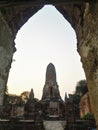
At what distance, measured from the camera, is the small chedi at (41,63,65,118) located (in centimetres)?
2984

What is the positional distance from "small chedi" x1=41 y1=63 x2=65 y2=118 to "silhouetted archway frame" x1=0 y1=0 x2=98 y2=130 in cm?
2189

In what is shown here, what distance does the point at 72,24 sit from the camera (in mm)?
5926

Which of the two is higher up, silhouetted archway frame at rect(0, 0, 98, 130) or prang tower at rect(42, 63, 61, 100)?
prang tower at rect(42, 63, 61, 100)

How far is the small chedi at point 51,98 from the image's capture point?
97.9ft

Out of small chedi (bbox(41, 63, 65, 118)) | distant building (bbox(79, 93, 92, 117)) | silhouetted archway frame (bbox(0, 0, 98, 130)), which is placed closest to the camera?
silhouetted archway frame (bbox(0, 0, 98, 130))

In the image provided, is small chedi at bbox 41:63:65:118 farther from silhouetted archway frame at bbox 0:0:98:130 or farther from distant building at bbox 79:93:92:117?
silhouetted archway frame at bbox 0:0:98:130

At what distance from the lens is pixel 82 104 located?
31672 millimetres

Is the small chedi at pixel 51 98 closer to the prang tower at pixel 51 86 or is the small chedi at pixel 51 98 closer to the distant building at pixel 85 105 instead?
the prang tower at pixel 51 86

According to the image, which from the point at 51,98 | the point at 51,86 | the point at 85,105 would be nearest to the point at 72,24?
the point at 85,105

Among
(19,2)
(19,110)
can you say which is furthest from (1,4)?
(19,110)

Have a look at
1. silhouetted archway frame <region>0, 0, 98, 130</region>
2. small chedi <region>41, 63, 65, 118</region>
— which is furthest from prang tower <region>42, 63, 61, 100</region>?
silhouetted archway frame <region>0, 0, 98, 130</region>

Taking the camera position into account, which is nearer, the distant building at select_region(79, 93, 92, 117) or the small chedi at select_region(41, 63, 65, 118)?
the distant building at select_region(79, 93, 92, 117)

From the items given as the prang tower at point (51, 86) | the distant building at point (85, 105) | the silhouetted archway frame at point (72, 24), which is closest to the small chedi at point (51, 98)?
the prang tower at point (51, 86)

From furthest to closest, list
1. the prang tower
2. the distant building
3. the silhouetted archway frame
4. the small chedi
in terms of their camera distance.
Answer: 1. the prang tower
2. the small chedi
3. the distant building
4. the silhouetted archway frame
